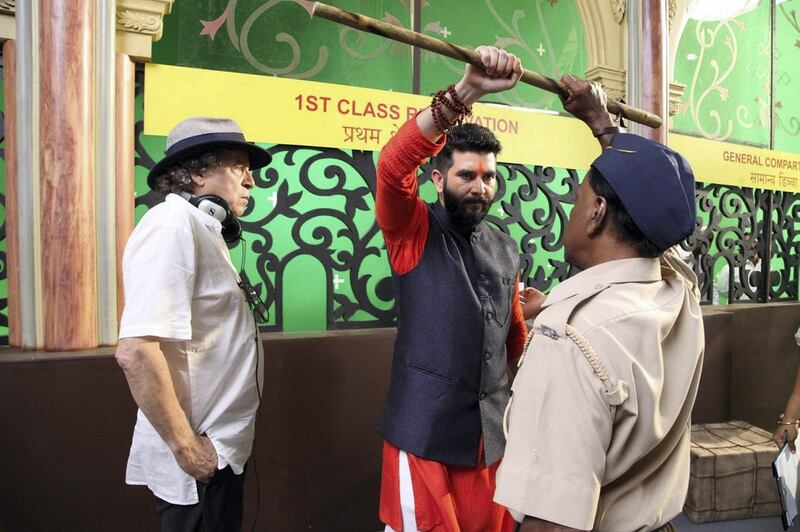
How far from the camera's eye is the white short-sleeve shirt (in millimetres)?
1398

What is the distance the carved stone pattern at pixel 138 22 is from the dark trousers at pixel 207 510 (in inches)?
67.2

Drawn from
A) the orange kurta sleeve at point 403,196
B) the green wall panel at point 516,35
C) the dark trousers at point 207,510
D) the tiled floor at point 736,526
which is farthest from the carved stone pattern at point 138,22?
the tiled floor at point 736,526

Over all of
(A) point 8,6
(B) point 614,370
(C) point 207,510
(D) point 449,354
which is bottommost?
(C) point 207,510

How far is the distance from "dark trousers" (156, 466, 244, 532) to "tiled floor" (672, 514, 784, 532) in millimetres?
2430

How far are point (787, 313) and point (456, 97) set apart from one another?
3.67 metres

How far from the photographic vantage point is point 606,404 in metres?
0.90

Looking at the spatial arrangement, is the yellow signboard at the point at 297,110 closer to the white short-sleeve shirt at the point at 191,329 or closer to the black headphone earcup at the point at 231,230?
the black headphone earcup at the point at 231,230

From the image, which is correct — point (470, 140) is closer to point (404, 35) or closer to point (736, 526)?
point (404, 35)

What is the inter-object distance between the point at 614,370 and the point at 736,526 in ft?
9.20

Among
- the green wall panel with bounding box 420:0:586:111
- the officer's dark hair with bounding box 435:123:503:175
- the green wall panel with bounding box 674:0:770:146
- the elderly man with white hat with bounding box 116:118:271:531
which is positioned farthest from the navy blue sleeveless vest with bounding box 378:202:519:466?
the green wall panel with bounding box 674:0:770:146

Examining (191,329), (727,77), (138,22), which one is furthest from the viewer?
(727,77)

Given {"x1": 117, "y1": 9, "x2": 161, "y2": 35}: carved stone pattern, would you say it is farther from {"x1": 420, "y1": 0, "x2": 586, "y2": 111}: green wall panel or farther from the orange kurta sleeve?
{"x1": 420, "y1": 0, "x2": 586, "y2": 111}: green wall panel

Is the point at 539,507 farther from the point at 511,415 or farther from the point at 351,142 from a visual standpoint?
the point at 351,142

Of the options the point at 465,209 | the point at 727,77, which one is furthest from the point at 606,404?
the point at 727,77
